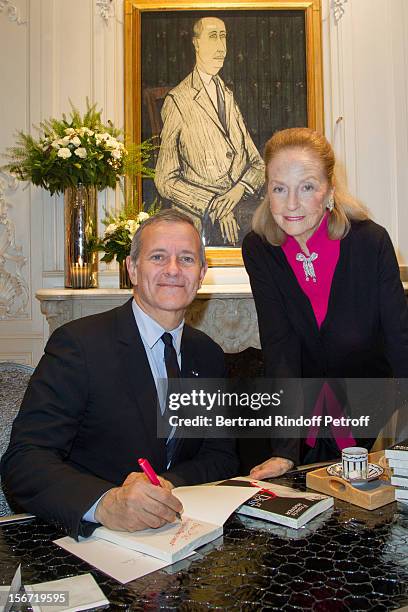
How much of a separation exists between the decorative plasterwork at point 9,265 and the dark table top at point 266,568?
341 centimetres

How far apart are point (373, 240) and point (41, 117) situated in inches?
124

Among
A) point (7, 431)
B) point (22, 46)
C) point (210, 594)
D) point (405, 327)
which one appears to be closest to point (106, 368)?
point (7, 431)

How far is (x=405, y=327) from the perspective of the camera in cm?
214

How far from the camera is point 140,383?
1.74m

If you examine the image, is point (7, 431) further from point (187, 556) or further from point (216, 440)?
point (187, 556)

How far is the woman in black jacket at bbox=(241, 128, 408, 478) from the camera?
6.92ft

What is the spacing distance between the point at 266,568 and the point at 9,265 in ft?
12.6

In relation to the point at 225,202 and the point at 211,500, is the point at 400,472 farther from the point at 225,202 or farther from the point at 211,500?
the point at 225,202

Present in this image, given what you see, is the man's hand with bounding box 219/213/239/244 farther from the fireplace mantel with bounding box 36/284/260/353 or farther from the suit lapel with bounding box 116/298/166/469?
the suit lapel with bounding box 116/298/166/469

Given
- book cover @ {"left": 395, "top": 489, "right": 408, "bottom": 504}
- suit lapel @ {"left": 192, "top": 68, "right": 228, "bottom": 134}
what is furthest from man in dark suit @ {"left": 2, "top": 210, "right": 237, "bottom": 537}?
suit lapel @ {"left": 192, "top": 68, "right": 228, "bottom": 134}

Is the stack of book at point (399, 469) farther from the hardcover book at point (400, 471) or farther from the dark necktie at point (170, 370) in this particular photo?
the dark necktie at point (170, 370)

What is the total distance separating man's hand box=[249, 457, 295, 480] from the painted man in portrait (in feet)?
9.16

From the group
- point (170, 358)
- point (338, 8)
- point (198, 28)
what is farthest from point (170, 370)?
point (338, 8)

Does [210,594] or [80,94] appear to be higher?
[80,94]
